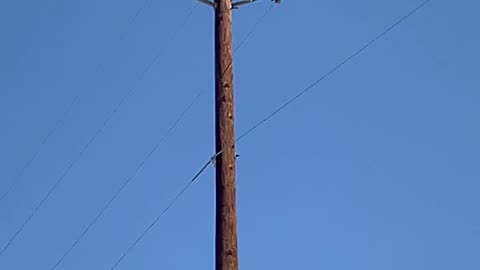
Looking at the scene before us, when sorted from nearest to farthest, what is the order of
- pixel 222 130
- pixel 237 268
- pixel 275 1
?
pixel 237 268 < pixel 222 130 < pixel 275 1

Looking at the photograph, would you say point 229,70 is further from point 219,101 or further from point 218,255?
point 218,255

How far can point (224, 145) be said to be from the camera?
10.9 meters

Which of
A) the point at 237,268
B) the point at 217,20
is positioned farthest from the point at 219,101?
the point at 237,268

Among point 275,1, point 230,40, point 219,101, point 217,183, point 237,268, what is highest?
point 275,1

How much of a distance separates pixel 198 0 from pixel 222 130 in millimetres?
1783

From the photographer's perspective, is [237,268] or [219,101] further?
[219,101]

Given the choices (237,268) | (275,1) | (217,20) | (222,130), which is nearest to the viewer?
(237,268)

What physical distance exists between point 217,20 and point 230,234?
2.60 meters

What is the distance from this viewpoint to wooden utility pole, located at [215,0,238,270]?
33.7ft

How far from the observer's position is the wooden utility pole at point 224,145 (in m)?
10.3

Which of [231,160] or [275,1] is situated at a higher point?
[275,1]

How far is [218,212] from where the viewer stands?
1047 centimetres

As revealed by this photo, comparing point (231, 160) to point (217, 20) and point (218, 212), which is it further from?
point (217, 20)

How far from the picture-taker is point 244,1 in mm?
12039
